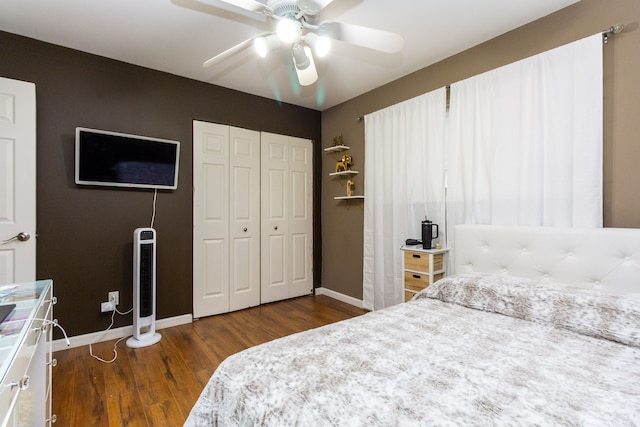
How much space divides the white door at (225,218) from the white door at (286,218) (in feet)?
0.42

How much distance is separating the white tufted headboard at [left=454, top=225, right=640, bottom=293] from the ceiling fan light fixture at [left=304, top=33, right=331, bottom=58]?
1.77 metres

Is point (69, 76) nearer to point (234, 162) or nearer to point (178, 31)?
point (178, 31)

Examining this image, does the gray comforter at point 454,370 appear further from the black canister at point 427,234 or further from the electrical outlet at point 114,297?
the electrical outlet at point 114,297

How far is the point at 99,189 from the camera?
2.85 meters

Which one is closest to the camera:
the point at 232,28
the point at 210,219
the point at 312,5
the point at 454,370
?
the point at 454,370

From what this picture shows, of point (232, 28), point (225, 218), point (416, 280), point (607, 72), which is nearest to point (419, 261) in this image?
point (416, 280)

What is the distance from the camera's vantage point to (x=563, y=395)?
3.27 feet

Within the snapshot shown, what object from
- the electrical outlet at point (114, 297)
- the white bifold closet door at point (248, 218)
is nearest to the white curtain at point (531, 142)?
the white bifold closet door at point (248, 218)

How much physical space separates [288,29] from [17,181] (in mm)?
2374

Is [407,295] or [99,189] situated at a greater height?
[99,189]

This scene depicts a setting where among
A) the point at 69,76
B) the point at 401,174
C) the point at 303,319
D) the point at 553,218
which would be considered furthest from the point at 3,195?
the point at 553,218

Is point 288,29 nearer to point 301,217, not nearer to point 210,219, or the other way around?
point 210,219

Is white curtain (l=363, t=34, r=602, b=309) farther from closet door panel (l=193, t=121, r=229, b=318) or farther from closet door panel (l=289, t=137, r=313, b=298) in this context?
closet door panel (l=193, t=121, r=229, b=318)

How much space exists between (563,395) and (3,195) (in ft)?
11.5
